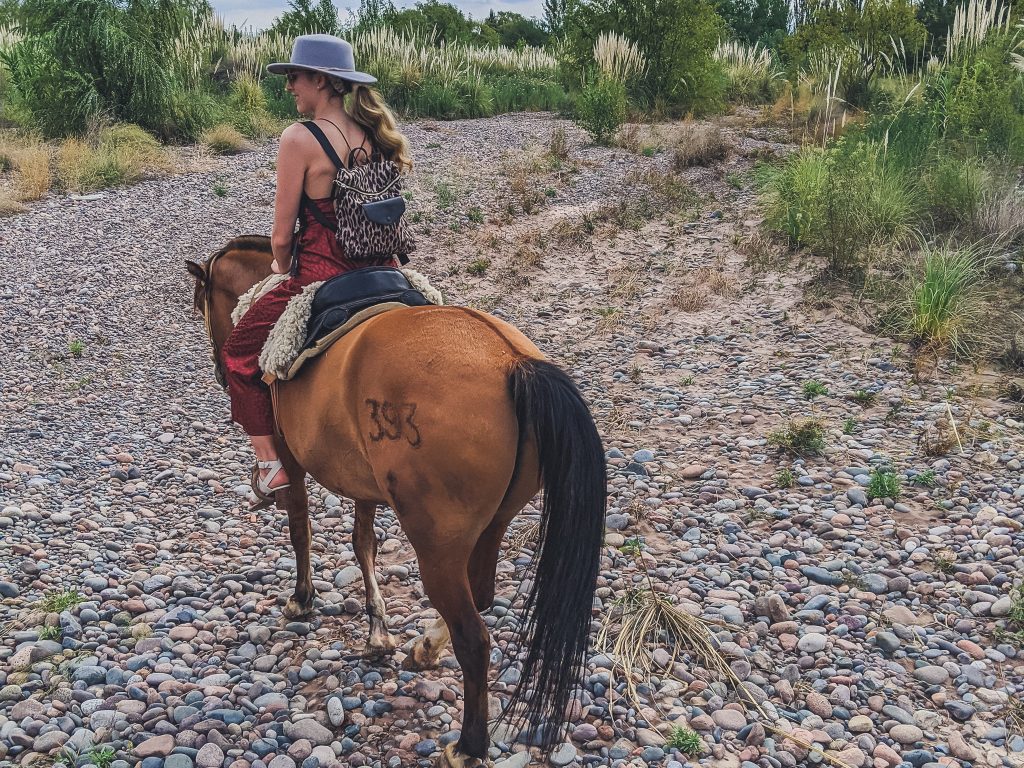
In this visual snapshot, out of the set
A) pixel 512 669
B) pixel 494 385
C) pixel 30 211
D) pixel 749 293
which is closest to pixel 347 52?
pixel 494 385

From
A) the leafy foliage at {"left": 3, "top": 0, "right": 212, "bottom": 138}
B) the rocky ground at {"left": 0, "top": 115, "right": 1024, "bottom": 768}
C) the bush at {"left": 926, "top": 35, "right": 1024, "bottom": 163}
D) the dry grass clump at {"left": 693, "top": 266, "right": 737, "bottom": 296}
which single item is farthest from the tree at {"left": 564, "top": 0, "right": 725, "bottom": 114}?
the dry grass clump at {"left": 693, "top": 266, "right": 737, "bottom": 296}

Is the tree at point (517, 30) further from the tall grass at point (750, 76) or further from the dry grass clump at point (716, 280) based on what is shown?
the dry grass clump at point (716, 280)

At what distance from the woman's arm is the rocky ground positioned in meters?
1.87

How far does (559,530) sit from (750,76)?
22276 mm

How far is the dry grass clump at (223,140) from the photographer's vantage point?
49.0 ft

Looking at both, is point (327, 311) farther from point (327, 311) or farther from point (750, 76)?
point (750, 76)

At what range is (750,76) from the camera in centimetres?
2209

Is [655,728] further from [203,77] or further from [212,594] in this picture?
[203,77]

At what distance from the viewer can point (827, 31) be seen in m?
17.4

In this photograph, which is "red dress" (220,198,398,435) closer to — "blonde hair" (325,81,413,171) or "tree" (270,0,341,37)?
"blonde hair" (325,81,413,171)

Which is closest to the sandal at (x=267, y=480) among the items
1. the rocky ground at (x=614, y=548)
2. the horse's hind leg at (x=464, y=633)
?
the rocky ground at (x=614, y=548)

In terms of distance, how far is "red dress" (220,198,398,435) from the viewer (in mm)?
3377

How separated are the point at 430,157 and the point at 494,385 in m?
12.7

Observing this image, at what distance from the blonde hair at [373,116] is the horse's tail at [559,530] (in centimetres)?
126
